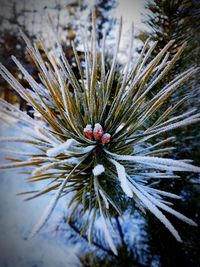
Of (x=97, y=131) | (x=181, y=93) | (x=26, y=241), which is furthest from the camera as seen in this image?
(x=26, y=241)

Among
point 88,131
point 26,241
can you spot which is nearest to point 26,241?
point 26,241

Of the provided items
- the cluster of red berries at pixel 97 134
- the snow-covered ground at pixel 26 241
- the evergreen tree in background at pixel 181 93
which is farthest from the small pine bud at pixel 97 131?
the snow-covered ground at pixel 26 241

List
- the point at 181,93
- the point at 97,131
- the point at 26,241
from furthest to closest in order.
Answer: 1. the point at 26,241
2. the point at 181,93
3. the point at 97,131

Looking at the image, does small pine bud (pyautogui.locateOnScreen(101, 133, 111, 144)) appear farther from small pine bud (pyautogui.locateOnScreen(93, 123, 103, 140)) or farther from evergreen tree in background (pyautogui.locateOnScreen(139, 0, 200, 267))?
evergreen tree in background (pyautogui.locateOnScreen(139, 0, 200, 267))

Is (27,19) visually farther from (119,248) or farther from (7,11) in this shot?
(119,248)

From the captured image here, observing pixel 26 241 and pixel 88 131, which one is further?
pixel 26 241

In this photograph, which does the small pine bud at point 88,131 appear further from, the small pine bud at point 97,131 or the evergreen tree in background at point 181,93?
the evergreen tree in background at point 181,93

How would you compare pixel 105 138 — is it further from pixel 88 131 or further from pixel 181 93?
pixel 181 93
